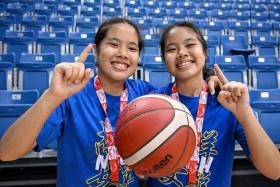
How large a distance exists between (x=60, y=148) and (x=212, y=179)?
71 cm

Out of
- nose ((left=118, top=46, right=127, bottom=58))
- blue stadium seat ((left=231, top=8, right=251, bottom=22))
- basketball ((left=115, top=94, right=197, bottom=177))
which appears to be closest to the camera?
basketball ((left=115, top=94, right=197, bottom=177))

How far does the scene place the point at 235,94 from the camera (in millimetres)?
1222

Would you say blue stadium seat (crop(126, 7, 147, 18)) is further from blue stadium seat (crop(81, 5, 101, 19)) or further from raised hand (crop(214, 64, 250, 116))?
raised hand (crop(214, 64, 250, 116))

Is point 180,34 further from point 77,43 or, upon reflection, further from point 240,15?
point 240,15

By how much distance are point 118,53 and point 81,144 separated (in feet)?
1.51

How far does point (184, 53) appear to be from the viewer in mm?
1392

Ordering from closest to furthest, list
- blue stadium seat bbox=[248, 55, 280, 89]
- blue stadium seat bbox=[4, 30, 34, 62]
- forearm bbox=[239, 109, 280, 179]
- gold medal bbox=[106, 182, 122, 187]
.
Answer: forearm bbox=[239, 109, 280, 179] → gold medal bbox=[106, 182, 122, 187] → blue stadium seat bbox=[248, 55, 280, 89] → blue stadium seat bbox=[4, 30, 34, 62]

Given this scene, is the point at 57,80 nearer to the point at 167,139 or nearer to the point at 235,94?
the point at 167,139

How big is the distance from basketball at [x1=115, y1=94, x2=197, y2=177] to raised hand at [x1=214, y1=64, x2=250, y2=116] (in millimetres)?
183

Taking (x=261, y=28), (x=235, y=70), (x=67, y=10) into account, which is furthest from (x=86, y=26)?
(x=261, y=28)

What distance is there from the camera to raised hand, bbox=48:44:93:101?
3.82 feet

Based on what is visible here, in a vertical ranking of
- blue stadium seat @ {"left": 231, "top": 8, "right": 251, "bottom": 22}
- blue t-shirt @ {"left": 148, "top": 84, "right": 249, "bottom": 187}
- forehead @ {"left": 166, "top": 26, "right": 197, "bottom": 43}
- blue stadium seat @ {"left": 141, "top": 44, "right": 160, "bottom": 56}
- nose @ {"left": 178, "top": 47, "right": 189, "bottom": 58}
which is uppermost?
blue stadium seat @ {"left": 231, "top": 8, "right": 251, "bottom": 22}

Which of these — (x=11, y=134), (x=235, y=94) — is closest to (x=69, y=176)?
(x=11, y=134)

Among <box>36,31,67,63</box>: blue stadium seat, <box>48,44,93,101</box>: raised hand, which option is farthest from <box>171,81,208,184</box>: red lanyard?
<box>36,31,67,63</box>: blue stadium seat
